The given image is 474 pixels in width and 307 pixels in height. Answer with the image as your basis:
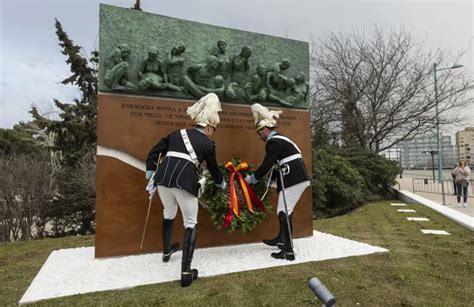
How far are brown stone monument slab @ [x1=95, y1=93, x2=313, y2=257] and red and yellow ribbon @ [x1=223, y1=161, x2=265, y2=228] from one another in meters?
0.75

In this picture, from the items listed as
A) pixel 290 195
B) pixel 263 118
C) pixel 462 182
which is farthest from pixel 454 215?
pixel 263 118

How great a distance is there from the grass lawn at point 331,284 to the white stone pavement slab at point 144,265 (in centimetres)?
16

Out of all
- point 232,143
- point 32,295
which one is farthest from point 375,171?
point 32,295

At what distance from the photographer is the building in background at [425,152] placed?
69.1 ft

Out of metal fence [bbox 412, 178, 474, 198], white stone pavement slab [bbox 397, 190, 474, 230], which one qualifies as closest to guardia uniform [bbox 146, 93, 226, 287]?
white stone pavement slab [bbox 397, 190, 474, 230]

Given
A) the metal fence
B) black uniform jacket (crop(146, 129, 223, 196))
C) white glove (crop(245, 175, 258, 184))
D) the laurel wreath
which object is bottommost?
the metal fence

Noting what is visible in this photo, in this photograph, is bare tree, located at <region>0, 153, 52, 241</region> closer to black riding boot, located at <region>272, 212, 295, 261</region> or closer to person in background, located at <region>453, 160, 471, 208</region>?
black riding boot, located at <region>272, 212, 295, 261</region>

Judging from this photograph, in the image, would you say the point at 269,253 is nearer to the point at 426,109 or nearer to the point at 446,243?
the point at 446,243

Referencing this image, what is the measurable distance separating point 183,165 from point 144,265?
4.91ft

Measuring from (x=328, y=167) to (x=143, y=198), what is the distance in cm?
974

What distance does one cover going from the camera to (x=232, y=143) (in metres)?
5.51

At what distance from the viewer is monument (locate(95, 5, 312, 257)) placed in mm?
4715

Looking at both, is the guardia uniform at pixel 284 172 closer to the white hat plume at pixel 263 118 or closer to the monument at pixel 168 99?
the white hat plume at pixel 263 118

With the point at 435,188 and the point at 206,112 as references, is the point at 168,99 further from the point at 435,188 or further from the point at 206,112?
the point at 435,188
